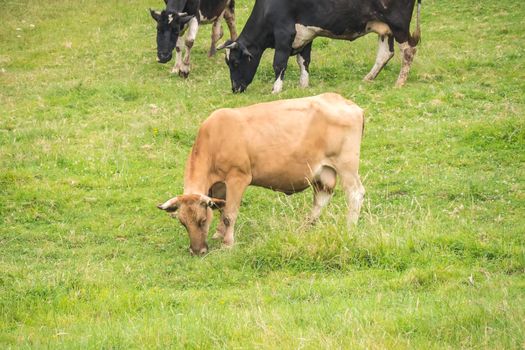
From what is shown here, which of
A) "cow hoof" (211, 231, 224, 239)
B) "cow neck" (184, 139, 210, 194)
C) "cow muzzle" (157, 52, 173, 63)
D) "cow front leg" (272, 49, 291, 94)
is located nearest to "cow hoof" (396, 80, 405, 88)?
"cow front leg" (272, 49, 291, 94)

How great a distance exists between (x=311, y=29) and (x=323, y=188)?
293 inches

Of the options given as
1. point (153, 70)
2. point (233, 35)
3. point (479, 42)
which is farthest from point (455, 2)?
point (153, 70)

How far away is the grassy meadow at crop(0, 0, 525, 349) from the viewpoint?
736 centimetres

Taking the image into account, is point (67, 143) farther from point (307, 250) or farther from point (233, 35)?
point (233, 35)

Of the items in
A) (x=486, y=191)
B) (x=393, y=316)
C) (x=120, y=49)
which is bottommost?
(x=120, y=49)

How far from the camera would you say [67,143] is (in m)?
14.8

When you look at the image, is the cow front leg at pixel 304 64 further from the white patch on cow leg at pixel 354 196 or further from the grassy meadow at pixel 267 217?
the white patch on cow leg at pixel 354 196

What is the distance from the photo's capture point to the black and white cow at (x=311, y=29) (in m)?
17.8

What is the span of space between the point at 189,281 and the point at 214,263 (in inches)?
18.8

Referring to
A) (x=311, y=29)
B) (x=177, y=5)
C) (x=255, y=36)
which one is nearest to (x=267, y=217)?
(x=311, y=29)

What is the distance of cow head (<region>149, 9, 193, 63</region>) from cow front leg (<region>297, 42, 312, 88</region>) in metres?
2.93

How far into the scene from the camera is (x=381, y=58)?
18.2 meters

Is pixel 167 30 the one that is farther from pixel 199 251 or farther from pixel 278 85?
pixel 199 251

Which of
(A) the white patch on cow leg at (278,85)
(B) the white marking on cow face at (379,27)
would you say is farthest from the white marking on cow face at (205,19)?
(B) the white marking on cow face at (379,27)
